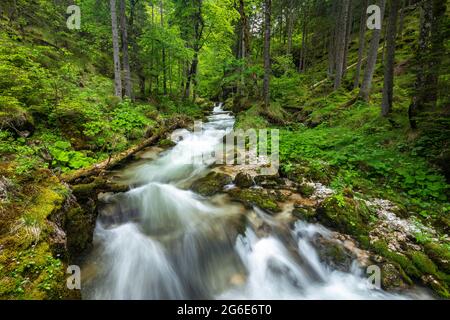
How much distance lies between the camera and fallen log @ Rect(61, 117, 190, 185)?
572 cm

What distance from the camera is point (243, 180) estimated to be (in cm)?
696

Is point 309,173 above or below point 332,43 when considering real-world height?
below

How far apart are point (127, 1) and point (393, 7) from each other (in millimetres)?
14644

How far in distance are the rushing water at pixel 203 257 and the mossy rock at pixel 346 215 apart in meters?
0.30

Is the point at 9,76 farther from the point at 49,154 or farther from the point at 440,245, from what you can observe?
the point at 440,245

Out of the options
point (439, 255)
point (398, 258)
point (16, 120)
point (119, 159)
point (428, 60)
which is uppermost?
point (428, 60)

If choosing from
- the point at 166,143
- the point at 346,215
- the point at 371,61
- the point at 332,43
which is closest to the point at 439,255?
the point at 346,215

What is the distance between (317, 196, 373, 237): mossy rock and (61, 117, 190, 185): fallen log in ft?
18.0

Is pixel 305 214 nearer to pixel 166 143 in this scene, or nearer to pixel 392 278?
pixel 392 278

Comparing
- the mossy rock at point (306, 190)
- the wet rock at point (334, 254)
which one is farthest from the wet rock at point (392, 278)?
the mossy rock at point (306, 190)

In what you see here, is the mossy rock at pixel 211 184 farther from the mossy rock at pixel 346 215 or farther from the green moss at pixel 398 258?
the green moss at pixel 398 258

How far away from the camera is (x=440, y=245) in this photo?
445 cm

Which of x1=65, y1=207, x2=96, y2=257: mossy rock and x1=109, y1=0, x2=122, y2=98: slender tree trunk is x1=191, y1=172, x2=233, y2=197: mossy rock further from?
x1=109, y1=0, x2=122, y2=98: slender tree trunk

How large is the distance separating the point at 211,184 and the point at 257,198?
4.88ft
